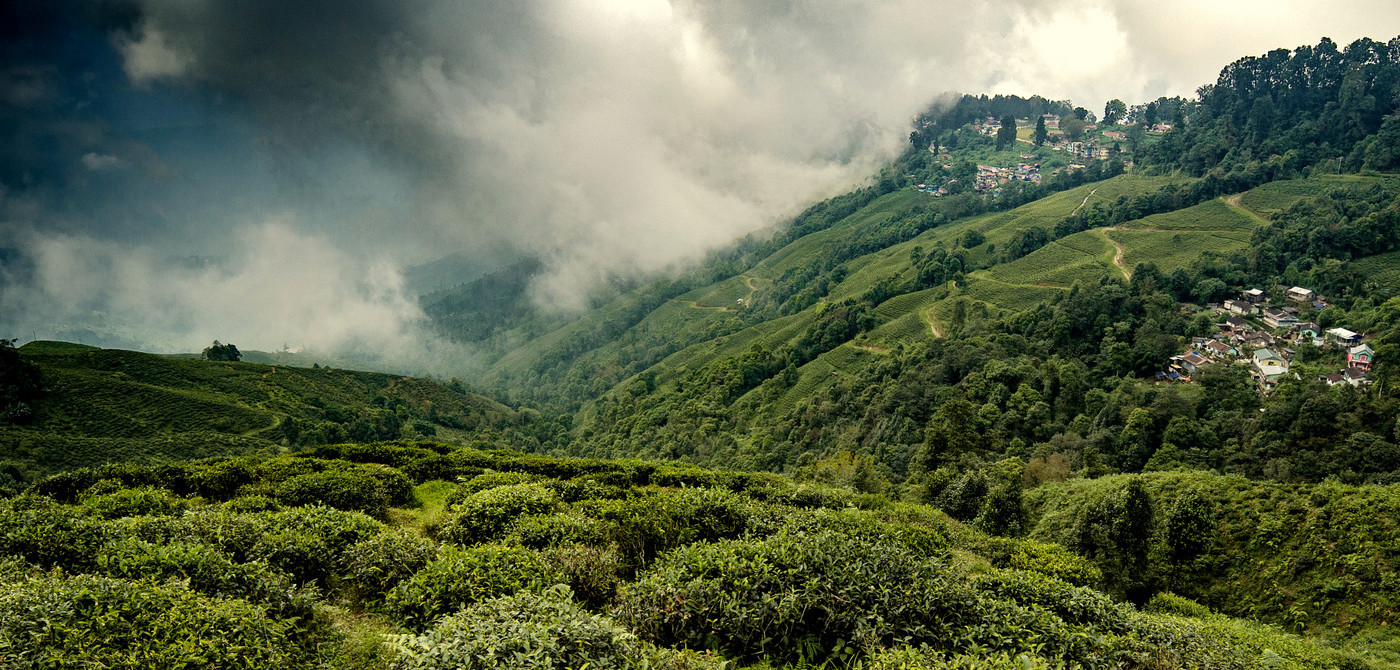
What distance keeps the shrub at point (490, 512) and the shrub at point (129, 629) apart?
24.4 ft

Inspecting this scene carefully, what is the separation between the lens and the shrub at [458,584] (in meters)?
11.2

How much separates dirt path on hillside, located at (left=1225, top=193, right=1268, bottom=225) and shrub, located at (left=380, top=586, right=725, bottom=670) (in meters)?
132

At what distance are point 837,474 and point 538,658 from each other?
4762 cm

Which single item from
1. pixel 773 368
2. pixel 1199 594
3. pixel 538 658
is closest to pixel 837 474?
pixel 1199 594

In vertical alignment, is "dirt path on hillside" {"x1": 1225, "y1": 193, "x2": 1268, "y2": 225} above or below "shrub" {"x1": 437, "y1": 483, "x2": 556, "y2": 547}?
above

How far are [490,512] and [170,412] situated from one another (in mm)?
73536

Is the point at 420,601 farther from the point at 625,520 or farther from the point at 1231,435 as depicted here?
the point at 1231,435

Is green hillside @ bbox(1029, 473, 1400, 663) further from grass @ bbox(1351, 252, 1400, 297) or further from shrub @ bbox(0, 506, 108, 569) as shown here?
grass @ bbox(1351, 252, 1400, 297)

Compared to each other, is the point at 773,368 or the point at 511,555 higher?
the point at 773,368

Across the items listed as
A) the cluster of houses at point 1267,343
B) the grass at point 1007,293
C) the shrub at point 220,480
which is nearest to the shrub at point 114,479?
the shrub at point 220,480

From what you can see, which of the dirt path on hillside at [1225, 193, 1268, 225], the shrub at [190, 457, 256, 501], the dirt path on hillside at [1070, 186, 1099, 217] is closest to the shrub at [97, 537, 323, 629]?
the shrub at [190, 457, 256, 501]

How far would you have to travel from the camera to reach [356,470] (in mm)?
25609

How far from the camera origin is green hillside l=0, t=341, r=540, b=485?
53.8 m

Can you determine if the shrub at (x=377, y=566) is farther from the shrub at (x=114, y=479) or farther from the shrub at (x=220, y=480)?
the shrub at (x=114, y=479)
